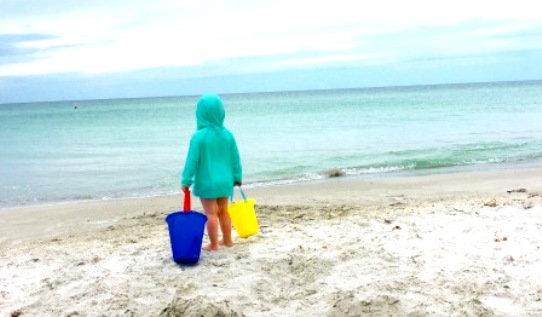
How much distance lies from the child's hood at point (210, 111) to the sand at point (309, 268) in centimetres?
115

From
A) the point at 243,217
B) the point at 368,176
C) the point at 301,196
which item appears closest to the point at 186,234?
the point at 243,217

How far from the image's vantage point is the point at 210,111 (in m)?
4.98

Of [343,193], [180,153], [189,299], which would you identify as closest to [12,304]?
[189,299]

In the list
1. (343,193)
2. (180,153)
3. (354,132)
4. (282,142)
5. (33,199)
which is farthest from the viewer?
(354,132)

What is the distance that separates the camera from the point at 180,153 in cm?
1727

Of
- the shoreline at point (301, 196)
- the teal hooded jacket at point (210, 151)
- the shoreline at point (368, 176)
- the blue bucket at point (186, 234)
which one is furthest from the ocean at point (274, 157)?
the blue bucket at point (186, 234)

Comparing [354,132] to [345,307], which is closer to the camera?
[345,307]

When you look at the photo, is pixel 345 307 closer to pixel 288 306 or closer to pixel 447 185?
pixel 288 306

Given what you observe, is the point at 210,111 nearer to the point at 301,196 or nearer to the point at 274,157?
the point at 301,196

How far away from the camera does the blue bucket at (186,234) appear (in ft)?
15.4

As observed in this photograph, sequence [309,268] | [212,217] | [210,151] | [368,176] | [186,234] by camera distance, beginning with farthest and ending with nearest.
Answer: [368,176], [212,217], [210,151], [186,234], [309,268]

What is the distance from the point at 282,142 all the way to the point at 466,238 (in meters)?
14.6

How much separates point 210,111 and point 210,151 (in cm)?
35

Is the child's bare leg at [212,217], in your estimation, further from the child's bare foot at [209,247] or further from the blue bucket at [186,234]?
the blue bucket at [186,234]
